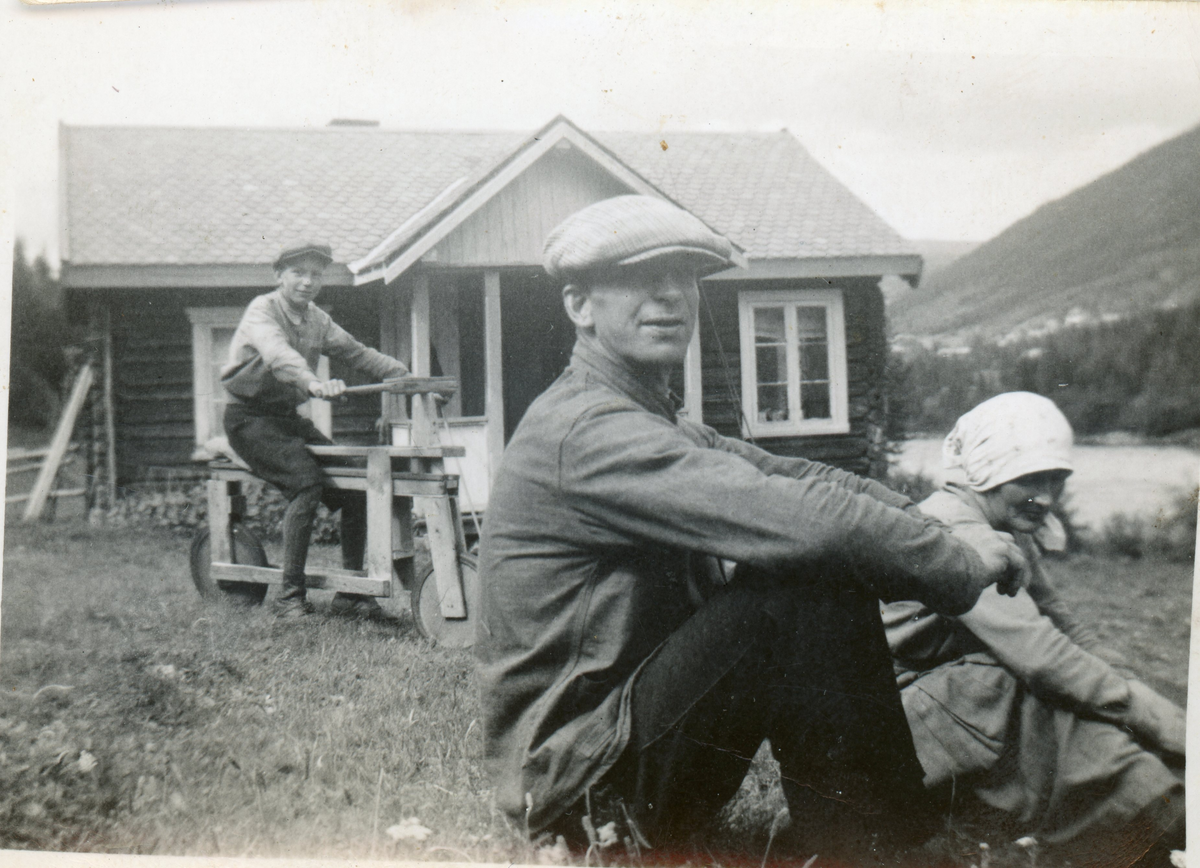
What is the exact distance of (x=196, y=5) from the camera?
7.82 ft

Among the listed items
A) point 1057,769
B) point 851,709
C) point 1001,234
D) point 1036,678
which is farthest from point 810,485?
point 1001,234

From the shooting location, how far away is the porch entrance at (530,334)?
2.79m

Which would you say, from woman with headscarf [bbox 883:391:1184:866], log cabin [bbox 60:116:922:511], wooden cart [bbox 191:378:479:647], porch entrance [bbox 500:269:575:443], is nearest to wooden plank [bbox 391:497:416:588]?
wooden cart [bbox 191:378:479:647]

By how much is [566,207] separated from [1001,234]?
5.35ft

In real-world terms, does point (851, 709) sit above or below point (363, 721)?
above

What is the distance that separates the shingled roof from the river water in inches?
34.4

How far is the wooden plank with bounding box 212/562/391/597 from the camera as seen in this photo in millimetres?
2779

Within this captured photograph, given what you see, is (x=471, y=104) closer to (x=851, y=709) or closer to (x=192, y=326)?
(x=192, y=326)

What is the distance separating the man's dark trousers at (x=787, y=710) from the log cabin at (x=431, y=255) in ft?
4.72

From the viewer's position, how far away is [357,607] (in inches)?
113

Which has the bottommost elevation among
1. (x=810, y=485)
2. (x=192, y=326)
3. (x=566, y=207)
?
(x=810, y=485)

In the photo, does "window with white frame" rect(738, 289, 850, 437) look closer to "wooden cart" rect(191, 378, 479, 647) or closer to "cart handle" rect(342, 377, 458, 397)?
"cart handle" rect(342, 377, 458, 397)

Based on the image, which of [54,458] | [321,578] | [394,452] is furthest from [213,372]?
[321,578]

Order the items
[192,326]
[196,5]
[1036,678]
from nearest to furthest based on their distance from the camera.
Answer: [1036,678] < [196,5] < [192,326]
